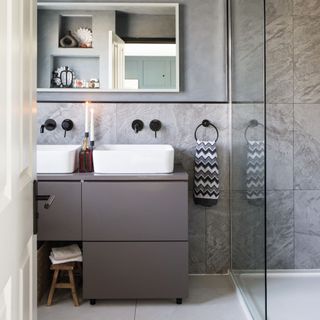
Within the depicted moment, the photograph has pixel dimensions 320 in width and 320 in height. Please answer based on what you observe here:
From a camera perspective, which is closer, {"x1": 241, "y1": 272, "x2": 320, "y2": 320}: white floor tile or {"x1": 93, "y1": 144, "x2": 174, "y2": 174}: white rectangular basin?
{"x1": 241, "y1": 272, "x2": 320, "y2": 320}: white floor tile

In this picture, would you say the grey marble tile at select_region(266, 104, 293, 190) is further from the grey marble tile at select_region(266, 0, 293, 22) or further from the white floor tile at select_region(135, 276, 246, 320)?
the white floor tile at select_region(135, 276, 246, 320)

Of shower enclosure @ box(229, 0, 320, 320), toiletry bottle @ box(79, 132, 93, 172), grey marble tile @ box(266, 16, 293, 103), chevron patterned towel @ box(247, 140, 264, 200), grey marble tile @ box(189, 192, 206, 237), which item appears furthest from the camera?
grey marble tile @ box(189, 192, 206, 237)

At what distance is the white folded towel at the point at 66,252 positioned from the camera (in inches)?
90.1

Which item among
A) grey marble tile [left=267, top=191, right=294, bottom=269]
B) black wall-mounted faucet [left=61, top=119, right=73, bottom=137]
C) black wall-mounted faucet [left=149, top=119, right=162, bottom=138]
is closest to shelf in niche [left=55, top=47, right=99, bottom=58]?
black wall-mounted faucet [left=61, top=119, right=73, bottom=137]

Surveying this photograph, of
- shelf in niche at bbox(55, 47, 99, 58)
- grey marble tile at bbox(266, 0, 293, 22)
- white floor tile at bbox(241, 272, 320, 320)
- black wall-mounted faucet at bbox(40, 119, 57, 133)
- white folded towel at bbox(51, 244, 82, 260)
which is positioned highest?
grey marble tile at bbox(266, 0, 293, 22)

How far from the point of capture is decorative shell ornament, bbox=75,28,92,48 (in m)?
2.68

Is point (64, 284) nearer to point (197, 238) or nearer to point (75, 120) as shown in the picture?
point (197, 238)

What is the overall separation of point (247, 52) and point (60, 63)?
136cm

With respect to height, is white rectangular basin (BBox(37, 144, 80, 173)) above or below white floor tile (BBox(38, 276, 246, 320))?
above

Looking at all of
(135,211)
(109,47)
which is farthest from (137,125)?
(135,211)

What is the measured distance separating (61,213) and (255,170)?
46.3 inches

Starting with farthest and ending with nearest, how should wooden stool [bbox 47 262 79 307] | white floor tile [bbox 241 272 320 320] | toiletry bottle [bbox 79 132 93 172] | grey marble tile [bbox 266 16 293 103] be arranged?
grey marble tile [bbox 266 16 293 103] < toiletry bottle [bbox 79 132 93 172] < wooden stool [bbox 47 262 79 307] < white floor tile [bbox 241 272 320 320]

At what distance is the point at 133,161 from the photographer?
7.29 feet

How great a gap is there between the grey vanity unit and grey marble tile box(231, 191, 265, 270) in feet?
1.21
